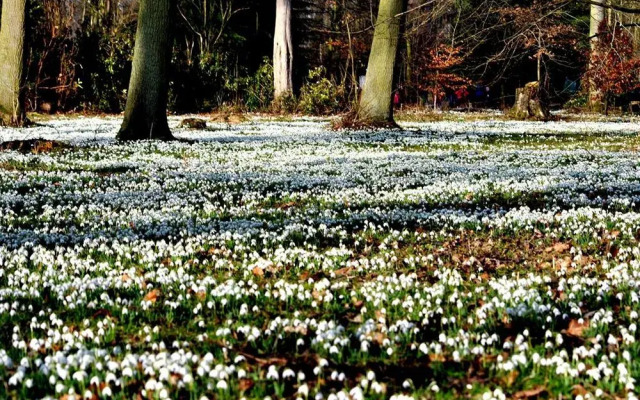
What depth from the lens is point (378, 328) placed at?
13.8 ft

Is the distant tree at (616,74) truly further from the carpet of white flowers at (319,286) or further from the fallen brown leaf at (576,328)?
the fallen brown leaf at (576,328)

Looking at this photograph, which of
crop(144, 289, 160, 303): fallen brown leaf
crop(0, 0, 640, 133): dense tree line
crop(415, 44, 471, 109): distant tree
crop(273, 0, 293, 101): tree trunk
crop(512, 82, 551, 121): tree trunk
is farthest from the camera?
crop(415, 44, 471, 109): distant tree

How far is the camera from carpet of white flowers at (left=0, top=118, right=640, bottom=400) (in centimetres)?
345

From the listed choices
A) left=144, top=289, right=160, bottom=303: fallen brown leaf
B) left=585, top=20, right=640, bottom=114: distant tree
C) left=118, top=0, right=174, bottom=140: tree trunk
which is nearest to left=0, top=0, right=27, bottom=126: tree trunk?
left=118, top=0, right=174, bottom=140: tree trunk

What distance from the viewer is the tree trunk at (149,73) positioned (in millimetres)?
19422

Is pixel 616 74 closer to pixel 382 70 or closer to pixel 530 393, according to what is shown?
pixel 382 70

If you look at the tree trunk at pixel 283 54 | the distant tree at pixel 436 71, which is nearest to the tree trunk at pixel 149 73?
the tree trunk at pixel 283 54

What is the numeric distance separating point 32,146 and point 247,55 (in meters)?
34.6

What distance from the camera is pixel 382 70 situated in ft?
81.1

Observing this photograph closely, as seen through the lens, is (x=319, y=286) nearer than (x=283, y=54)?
Yes

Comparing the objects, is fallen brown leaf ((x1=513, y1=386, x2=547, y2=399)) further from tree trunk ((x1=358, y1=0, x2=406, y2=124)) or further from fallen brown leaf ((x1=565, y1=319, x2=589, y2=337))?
tree trunk ((x1=358, y1=0, x2=406, y2=124))

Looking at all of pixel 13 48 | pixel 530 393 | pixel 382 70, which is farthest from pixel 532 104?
pixel 530 393

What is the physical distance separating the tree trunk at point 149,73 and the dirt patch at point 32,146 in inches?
124

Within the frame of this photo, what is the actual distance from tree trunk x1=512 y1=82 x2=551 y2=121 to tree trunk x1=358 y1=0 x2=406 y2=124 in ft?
38.0
